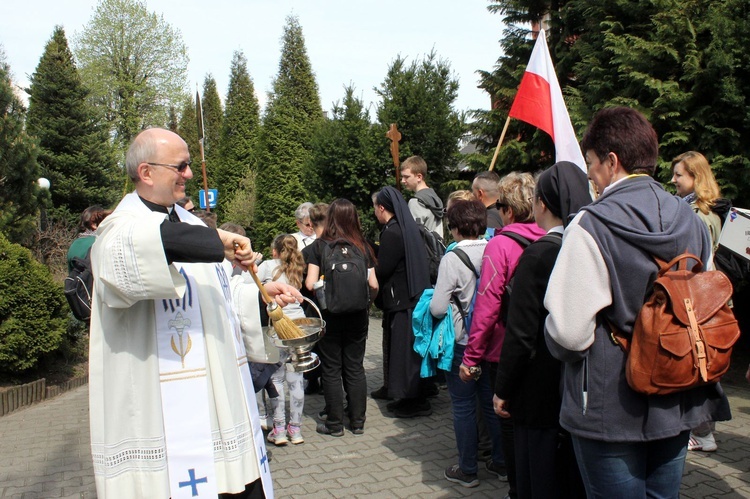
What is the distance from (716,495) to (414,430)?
8.38 ft

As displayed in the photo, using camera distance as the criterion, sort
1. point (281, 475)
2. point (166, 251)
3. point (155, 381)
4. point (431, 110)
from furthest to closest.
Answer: point (431, 110) → point (281, 475) → point (155, 381) → point (166, 251)

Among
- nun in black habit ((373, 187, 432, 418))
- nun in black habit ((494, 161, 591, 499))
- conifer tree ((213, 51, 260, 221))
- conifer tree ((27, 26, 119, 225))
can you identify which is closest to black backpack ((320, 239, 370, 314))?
nun in black habit ((373, 187, 432, 418))

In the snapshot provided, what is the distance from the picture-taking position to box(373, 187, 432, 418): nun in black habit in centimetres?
615

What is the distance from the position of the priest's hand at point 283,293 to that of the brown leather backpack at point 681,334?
1466 mm

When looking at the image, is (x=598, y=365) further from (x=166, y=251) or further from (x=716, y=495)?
(x=716, y=495)

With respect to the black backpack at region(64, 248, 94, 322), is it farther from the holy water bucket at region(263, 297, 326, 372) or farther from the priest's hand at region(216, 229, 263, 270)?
the priest's hand at region(216, 229, 263, 270)

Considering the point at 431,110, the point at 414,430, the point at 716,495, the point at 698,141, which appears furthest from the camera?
the point at 431,110

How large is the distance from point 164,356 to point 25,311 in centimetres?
569

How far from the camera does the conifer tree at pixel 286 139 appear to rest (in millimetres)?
24328

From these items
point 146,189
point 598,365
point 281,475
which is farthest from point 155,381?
point 281,475

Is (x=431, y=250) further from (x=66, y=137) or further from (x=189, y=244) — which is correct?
(x=66, y=137)

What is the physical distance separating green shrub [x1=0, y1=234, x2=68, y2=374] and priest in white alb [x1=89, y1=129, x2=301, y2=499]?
551 cm

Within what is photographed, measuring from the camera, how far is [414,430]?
600cm

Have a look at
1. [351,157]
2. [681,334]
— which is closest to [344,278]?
[681,334]
